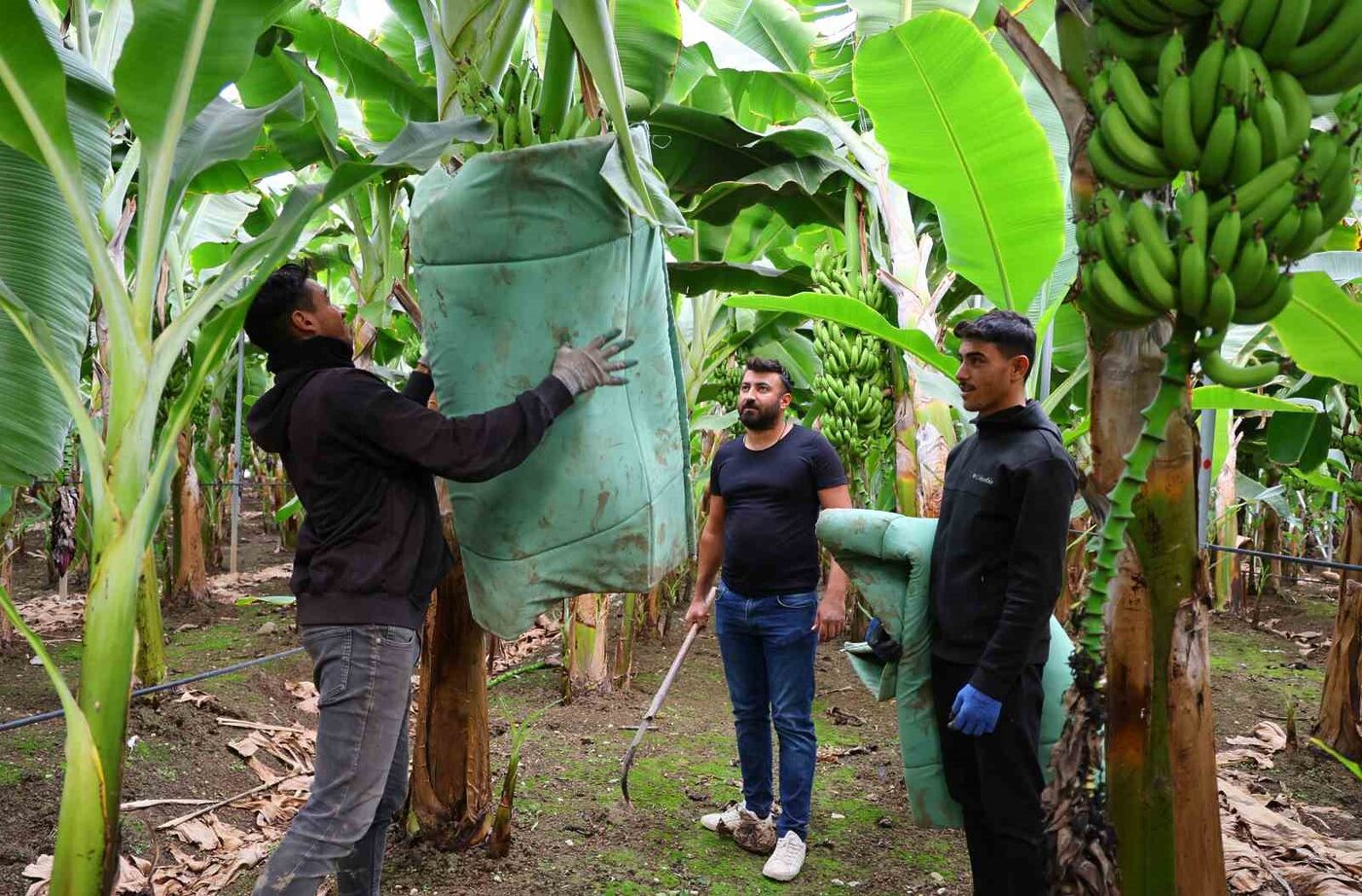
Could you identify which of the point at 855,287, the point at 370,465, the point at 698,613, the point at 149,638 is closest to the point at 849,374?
the point at 855,287

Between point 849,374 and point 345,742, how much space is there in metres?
2.92

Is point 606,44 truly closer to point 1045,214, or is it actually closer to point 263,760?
point 1045,214

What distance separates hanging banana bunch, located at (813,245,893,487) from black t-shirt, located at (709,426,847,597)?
1.05 metres

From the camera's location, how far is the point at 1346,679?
3.90 m

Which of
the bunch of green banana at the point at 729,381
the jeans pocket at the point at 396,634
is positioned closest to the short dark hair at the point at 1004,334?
the jeans pocket at the point at 396,634

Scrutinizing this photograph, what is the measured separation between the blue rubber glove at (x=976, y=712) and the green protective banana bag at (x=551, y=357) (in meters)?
0.70

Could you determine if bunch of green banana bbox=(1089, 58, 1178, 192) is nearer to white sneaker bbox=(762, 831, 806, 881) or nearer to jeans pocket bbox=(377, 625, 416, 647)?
jeans pocket bbox=(377, 625, 416, 647)

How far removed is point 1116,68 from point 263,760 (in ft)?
12.4

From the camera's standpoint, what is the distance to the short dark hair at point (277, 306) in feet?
6.84

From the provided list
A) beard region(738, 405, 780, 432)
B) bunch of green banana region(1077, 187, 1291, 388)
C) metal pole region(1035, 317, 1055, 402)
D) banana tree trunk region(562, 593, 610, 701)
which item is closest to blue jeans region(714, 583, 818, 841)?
beard region(738, 405, 780, 432)

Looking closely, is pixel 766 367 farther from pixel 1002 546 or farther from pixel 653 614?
pixel 653 614

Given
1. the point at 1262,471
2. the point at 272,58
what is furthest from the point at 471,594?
the point at 1262,471

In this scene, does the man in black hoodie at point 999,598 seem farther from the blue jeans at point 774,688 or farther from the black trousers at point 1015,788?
the blue jeans at point 774,688

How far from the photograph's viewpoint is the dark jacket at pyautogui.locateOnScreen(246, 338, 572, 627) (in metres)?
1.83
